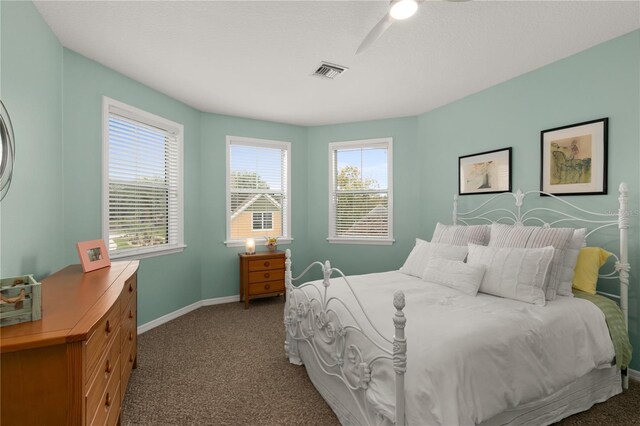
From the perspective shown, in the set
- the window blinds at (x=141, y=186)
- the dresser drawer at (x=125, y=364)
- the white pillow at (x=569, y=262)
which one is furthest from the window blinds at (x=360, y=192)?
the dresser drawer at (x=125, y=364)

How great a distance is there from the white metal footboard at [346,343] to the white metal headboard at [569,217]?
6.50 ft

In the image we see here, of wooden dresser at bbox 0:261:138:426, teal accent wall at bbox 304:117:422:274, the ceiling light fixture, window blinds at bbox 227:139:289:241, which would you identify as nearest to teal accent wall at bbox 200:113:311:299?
window blinds at bbox 227:139:289:241

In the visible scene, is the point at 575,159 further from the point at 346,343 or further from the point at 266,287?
the point at 266,287

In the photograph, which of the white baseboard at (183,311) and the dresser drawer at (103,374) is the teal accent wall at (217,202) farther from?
the dresser drawer at (103,374)

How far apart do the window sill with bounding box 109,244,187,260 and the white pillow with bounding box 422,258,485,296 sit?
2804 mm

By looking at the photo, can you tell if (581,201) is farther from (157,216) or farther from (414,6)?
(157,216)

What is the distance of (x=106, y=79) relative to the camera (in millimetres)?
2867

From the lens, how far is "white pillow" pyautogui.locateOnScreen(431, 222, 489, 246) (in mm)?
2838

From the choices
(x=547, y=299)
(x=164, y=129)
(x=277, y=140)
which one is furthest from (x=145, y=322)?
(x=547, y=299)

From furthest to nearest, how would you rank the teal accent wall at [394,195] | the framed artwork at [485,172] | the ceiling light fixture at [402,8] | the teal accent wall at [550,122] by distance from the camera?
the teal accent wall at [394,195] → the framed artwork at [485,172] → the teal accent wall at [550,122] → the ceiling light fixture at [402,8]

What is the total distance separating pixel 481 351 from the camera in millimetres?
1479

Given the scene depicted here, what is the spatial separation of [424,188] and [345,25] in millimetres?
2591

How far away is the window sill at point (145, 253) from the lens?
2998 millimetres

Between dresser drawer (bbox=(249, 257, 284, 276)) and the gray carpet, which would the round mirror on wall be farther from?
dresser drawer (bbox=(249, 257, 284, 276))
